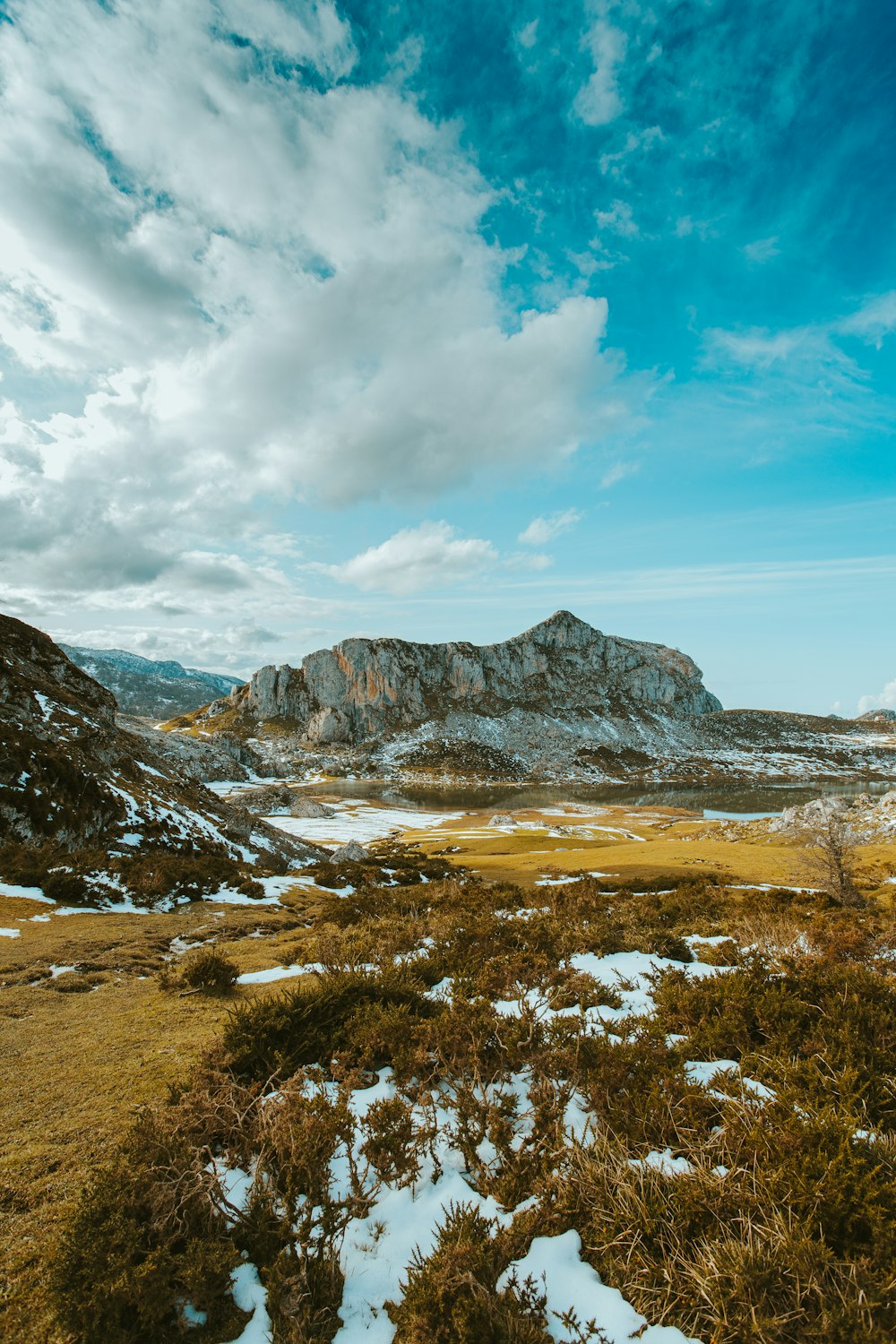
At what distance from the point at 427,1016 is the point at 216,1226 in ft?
13.9

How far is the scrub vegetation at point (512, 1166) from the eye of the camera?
3699 millimetres

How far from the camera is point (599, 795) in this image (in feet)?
464

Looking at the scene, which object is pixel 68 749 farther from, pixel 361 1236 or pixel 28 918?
pixel 361 1236

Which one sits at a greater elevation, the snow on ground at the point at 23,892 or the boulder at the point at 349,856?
the snow on ground at the point at 23,892

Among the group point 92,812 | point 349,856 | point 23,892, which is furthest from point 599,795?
point 23,892

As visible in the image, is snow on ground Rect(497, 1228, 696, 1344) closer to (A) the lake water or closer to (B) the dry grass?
(B) the dry grass

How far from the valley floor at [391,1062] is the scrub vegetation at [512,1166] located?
5 centimetres

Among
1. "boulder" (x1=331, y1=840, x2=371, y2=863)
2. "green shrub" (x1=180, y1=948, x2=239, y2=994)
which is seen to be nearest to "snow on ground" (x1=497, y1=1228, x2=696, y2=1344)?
"green shrub" (x1=180, y1=948, x2=239, y2=994)

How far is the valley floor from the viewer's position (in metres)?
3.98

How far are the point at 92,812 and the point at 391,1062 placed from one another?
2292cm

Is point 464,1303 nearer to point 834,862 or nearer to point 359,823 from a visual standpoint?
point 834,862

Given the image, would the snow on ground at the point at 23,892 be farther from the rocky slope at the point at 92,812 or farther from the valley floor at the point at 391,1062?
the rocky slope at the point at 92,812

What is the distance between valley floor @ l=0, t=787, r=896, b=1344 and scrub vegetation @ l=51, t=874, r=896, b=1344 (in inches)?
2.0

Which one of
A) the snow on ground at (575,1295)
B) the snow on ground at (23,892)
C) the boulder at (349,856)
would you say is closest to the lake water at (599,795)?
the boulder at (349,856)
